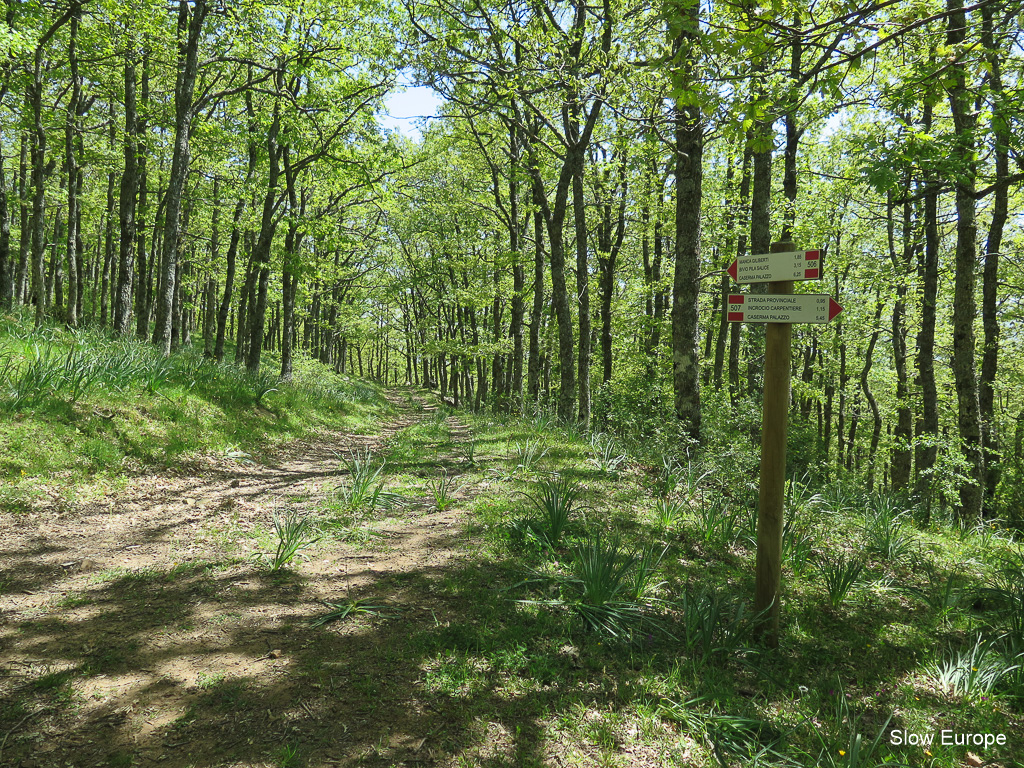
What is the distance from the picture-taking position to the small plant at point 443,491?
562cm

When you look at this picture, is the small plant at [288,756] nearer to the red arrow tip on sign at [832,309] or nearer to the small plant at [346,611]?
the small plant at [346,611]

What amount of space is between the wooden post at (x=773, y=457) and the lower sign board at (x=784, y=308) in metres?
0.09

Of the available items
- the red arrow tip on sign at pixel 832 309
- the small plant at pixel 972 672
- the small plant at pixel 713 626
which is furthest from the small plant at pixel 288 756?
the small plant at pixel 972 672

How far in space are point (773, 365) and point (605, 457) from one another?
12.9ft

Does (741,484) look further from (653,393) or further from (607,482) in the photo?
(653,393)

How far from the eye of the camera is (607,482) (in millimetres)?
6426

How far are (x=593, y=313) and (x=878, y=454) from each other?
16723 millimetres

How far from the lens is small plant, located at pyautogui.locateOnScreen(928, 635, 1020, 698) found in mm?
2928

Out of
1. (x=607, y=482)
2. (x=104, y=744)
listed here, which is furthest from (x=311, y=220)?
(x=104, y=744)

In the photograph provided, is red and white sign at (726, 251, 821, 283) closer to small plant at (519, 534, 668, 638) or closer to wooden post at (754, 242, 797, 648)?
wooden post at (754, 242, 797, 648)

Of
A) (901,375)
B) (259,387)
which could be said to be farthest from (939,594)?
(901,375)

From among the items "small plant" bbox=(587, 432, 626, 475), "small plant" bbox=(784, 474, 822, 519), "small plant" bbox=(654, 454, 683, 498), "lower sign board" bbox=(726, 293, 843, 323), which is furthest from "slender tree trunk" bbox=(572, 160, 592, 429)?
"lower sign board" bbox=(726, 293, 843, 323)

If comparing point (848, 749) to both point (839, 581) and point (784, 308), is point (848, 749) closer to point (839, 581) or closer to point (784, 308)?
point (839, 581)

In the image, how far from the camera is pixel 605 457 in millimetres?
7027
